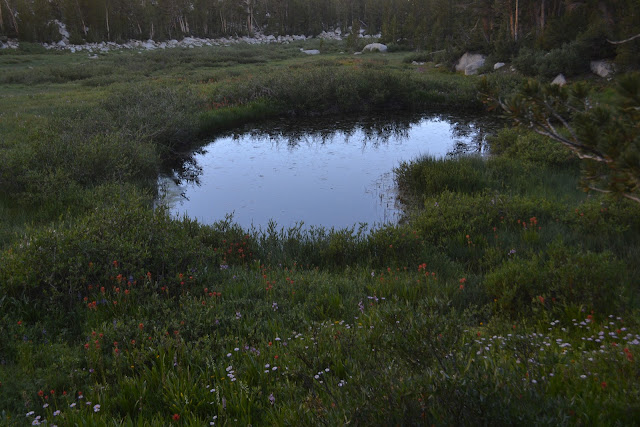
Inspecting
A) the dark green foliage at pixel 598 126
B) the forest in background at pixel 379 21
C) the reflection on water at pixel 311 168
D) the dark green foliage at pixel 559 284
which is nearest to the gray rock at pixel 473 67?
the forest in background at pixel 379 21

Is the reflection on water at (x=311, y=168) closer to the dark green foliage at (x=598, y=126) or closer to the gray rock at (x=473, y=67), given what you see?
the dark green foliage at (x=598, y=126)

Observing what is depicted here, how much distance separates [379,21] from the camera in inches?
4469

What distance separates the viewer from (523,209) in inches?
348

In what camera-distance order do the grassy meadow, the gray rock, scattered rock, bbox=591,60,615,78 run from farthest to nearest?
1. the gray rock
2. scattered rock, bbox=591,60,615,78
3. the grassy meadow

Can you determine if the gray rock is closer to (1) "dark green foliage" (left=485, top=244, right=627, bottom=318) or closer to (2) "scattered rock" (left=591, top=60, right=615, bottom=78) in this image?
(2) "scattered rock" (left=591, top=60, right=615, bottom=78)

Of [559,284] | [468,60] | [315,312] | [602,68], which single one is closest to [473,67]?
[468,60]

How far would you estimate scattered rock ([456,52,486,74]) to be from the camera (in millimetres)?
34838

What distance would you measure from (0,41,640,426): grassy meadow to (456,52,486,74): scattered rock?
25.6 meters

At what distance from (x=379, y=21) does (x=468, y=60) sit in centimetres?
8504

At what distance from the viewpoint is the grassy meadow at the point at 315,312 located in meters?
3.14

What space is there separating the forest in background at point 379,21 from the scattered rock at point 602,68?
75cm

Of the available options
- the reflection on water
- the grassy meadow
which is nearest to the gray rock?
the reflection on water

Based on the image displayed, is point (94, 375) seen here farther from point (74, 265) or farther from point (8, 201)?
point (8, 201)

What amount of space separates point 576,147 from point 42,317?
563 cm
